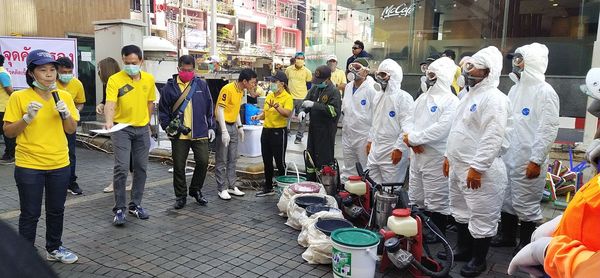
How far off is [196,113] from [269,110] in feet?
3.43

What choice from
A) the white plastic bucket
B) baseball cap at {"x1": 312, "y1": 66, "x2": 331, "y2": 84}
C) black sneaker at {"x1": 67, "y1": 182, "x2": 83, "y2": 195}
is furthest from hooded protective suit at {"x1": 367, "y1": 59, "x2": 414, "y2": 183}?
black sneaker at {"x1": 67, "y1": 182, "x2": 83, "y2": 195}

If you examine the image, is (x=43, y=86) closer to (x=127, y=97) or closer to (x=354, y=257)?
(x=127, y=97)

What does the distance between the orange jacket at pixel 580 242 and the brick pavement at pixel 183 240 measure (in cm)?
232

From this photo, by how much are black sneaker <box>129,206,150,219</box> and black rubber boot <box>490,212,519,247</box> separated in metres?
3.83

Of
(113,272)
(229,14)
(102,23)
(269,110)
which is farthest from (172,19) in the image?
(113,272)

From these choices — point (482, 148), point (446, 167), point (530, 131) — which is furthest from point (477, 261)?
point (530, 131)

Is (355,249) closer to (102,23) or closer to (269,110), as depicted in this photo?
(269,110)

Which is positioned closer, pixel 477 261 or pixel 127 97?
pixel 477 261

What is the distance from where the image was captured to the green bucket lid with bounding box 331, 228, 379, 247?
3.60m

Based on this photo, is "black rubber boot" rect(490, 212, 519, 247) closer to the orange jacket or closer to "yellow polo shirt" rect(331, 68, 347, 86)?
the orange jacket

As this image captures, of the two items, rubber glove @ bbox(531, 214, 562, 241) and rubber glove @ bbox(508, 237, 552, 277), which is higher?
rubber glove @ bbox(531, 214, 562, 241)

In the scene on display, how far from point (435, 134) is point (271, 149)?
2445 millimetres

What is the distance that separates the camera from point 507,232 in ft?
15.3

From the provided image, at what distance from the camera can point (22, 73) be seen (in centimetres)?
870
